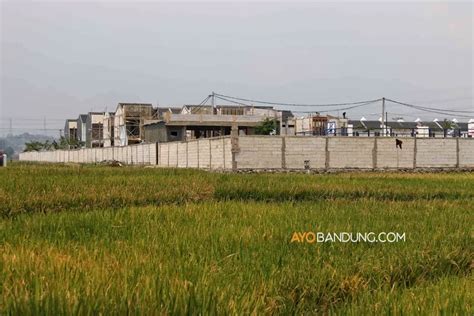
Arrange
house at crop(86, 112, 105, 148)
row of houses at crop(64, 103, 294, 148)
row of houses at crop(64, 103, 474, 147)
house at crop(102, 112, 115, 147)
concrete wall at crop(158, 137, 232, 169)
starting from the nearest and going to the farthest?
1. concrete wall at crop(158, 137, 232, 169)
2. row of houses at crop(64, 103, 474, 147)
3. row of houses at crop(64, 103, 294, 148)
4. house at crop(102, 112, 115, 147)
5. house at crop(86, 112, 105, 148)

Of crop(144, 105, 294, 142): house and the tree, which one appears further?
the tree

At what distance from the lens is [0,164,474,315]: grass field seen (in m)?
2.86

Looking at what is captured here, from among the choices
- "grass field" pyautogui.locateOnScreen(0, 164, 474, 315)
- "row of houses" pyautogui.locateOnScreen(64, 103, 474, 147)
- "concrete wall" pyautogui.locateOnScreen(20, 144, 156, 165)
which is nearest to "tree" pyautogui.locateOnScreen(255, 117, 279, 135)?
"row of houses" pyautogui.locateOnScreen(64, 103, 474, 147)

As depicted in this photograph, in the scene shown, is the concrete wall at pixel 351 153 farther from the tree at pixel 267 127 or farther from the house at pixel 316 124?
the tree at pixel 267 127

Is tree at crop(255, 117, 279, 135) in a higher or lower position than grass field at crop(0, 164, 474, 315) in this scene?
higher

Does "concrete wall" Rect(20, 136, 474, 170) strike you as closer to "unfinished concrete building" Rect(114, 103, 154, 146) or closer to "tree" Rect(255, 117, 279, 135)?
"tree" Rect(255, 117, 279, 135)

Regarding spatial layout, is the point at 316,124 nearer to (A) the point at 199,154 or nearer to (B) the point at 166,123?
(B) the point at 166,123

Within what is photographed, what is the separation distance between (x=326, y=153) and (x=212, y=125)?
18.6m

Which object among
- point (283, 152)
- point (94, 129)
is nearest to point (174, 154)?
point (283, 152)

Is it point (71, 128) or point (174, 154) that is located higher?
point (71, 128)

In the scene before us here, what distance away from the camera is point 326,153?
26.7m

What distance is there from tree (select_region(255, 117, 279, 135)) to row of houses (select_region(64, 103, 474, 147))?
1.34 feet

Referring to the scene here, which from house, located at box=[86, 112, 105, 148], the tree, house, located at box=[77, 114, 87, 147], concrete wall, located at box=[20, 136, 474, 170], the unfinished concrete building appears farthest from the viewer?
house, located at box=[77, 114, 87, 147]

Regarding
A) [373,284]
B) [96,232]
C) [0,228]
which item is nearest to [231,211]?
[96,232]
